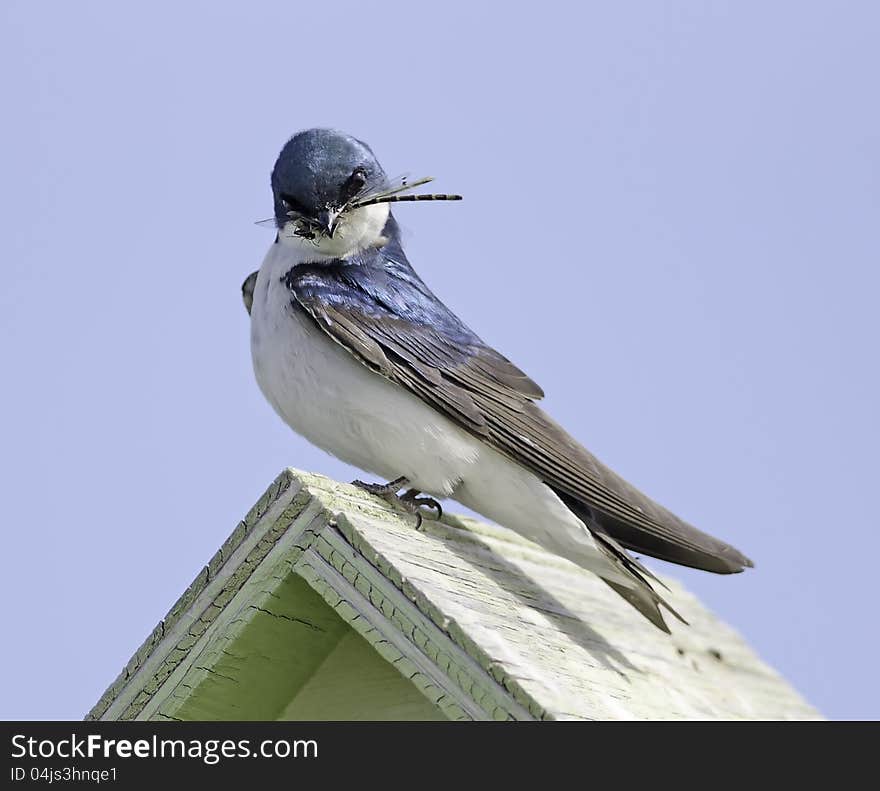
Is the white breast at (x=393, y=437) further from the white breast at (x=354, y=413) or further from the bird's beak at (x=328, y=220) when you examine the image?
the bird's beak at (x=328, y=220)

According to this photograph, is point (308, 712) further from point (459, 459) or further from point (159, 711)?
point (459, 459)

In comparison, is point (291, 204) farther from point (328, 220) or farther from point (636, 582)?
point (636, 582)

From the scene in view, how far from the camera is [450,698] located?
2381mm

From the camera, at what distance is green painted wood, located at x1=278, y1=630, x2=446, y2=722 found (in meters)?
2.74

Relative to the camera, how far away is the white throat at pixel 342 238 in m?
3.46

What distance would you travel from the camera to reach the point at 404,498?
119 inches

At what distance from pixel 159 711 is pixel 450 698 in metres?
0.51

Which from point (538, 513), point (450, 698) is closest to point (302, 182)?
point (538, 513)

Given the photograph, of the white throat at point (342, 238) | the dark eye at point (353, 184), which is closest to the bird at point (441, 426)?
the white throat at point (342, 238)

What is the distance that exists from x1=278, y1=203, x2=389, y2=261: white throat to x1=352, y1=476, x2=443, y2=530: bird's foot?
1.95 ft

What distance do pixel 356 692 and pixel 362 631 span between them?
39 centimetres

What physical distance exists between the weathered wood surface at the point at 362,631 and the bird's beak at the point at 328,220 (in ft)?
2.37
